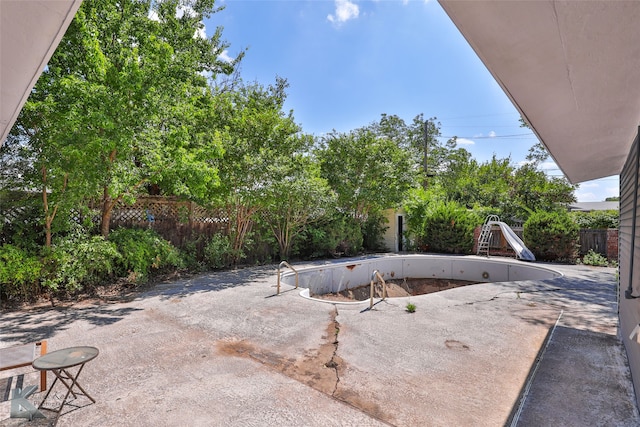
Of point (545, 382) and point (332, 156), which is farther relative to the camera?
point (332, 156)

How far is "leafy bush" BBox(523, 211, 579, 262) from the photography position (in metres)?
11.7

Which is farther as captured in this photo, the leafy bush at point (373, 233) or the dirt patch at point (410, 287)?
the leafy bush at point (373, 233)

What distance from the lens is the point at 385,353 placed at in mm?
4027

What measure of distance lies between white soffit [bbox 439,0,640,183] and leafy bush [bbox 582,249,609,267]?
1058cm

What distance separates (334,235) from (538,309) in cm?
744

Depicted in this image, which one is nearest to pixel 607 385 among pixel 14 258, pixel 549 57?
pixel 549 57

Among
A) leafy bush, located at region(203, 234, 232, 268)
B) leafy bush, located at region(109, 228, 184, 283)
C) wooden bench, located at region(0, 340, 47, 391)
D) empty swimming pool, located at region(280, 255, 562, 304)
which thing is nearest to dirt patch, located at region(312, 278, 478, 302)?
empty swimming pool, located at region(280, 255, 562, 304)

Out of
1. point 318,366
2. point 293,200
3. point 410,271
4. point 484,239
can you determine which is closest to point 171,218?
point 293,200

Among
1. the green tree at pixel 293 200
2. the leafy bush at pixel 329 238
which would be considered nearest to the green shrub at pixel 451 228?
the leafy bush at pixel 329 238

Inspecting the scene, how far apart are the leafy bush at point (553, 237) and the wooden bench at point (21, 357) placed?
13.5 metres

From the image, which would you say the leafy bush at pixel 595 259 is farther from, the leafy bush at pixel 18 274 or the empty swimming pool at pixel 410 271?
the leafy bush at pixel 18 274

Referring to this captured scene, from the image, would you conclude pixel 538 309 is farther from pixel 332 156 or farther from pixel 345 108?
pixel 345 108

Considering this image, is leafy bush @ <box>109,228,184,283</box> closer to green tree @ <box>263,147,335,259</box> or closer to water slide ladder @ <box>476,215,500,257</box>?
green tree @ <box>263,147,335,259</box>

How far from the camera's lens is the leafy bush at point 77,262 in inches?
237
